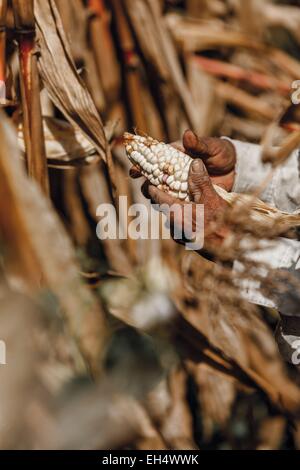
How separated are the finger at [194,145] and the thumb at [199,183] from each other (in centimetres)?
10

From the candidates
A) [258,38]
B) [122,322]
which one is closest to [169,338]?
[122,322]

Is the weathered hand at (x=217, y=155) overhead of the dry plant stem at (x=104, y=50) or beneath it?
beneath

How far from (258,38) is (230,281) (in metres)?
1.16

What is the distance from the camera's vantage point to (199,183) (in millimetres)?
973

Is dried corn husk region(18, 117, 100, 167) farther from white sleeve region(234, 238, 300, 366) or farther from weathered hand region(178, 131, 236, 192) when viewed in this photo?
white sleeve region(234, 238, 300, 366)

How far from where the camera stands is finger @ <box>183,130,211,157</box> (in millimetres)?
1069

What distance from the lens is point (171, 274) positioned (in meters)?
1.54

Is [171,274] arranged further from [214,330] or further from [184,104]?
[184,104]

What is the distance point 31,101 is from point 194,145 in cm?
25

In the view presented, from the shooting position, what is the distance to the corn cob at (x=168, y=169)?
99 centimetres

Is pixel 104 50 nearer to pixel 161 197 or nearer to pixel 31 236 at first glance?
pixel 161 197
